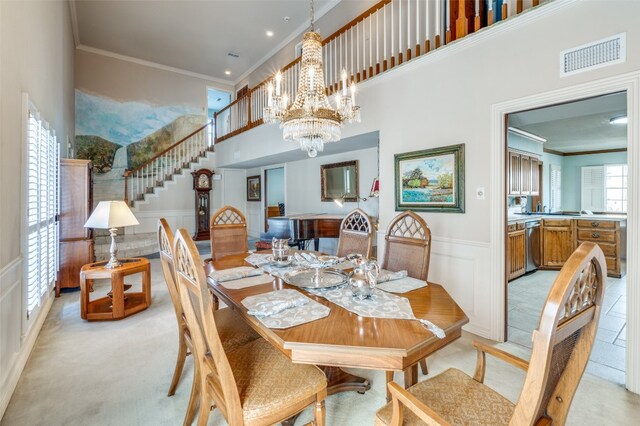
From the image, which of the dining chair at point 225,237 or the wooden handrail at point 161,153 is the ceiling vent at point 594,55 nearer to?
the dining chair at point 225,237

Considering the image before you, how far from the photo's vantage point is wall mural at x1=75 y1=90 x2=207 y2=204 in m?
7.37

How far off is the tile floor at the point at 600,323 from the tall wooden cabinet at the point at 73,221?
5.23m

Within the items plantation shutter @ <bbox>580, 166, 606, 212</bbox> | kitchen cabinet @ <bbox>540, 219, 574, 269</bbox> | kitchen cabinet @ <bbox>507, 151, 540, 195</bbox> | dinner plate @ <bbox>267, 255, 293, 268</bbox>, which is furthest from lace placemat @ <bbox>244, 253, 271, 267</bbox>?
plantation shutter @ <bbox>580, 166, 606, 212</bbox>

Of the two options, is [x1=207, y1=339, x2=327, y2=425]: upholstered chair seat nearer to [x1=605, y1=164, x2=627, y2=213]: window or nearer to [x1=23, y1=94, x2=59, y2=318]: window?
[x1=23, y1=94, x2=59, y2=318]: window

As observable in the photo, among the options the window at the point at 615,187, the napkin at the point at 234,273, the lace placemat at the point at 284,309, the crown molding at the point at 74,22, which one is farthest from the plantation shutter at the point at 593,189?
the crown molding at the point at 74,22

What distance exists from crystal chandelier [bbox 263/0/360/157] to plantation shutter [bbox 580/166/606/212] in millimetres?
8383

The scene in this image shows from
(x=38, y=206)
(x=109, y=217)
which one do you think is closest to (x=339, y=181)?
(x=109, y=217)

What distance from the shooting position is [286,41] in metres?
7.26

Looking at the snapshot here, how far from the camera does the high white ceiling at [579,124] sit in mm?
2639

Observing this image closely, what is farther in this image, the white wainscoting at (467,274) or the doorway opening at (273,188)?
the doorway opening at (273,188)

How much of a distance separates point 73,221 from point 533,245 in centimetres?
703

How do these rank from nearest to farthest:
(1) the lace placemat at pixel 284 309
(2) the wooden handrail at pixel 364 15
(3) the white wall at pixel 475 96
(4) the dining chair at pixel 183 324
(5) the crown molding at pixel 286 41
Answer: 1. (1) the lace placemat at pixel 284 309
2. (4) the dining chair at pixel 183 324
3. (3) the white wall at pixel 475 96
4. (2) the wooden handrail at pixel 364 15
5. (5) the crown molding at pixel 286 41

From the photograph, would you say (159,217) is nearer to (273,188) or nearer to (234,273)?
(273,188)

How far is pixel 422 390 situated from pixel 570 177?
9.55 meters
